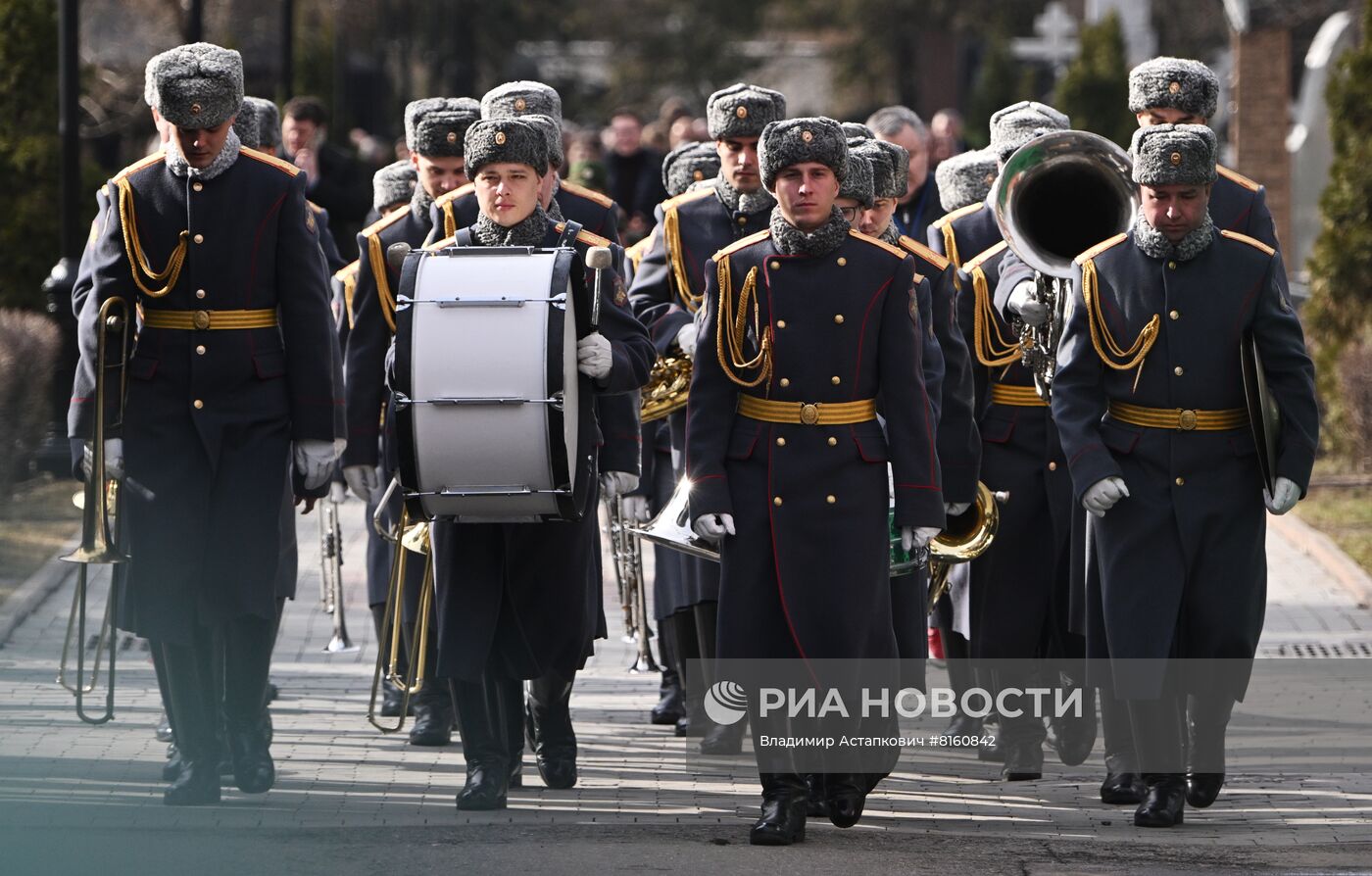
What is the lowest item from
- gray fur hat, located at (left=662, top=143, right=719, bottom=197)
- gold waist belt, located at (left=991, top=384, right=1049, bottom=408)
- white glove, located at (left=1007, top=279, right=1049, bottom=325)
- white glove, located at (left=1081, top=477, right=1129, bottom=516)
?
white glove, located at (left=1081, top=477, right=1129, bottom=516)

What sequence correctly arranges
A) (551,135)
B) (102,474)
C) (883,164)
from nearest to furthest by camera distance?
1. (102,474)
2. (551,135)
3. (883,164)

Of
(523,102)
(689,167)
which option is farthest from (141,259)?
(689,167)

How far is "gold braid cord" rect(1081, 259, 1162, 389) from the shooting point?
7391 mm

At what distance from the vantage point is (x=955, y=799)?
787 centimetres

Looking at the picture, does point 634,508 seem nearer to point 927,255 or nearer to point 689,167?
point 927,255

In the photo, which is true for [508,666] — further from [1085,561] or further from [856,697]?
[1085,561]

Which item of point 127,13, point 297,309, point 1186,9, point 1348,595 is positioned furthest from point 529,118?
point 1186,9

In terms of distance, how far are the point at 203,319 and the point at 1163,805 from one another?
3.15 m

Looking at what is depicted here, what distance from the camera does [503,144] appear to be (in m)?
7.46

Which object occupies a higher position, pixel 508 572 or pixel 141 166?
pixel 141 166

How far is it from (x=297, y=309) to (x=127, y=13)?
32816 millimetres

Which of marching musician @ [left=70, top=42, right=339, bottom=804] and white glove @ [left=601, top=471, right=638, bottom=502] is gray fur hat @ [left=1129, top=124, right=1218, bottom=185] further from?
marching musician @ [left=70, top=42, right=339, bottom=804]

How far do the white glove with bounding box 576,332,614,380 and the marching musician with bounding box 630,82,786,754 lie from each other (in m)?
1.19

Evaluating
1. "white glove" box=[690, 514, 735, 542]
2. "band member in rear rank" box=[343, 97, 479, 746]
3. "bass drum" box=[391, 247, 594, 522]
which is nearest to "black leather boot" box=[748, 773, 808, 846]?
"white glove" box=[690, 514, 735, 542]
